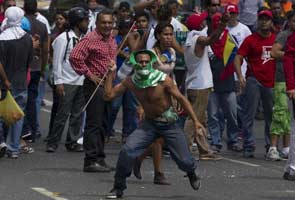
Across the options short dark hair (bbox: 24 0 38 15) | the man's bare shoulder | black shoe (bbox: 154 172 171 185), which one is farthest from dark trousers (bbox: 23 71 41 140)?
the man's bare shoulder

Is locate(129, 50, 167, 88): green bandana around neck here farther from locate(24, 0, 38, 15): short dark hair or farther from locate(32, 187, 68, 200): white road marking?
locate(24, 0, 38, 15): short dark hair

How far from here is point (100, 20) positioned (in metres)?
13.7

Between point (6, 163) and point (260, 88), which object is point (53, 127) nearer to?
point (6, 163)

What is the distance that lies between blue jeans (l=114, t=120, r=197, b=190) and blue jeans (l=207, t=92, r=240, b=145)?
3.79 meters

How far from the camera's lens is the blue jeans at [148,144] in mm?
11711

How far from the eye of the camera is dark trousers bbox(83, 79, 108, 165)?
13.7m

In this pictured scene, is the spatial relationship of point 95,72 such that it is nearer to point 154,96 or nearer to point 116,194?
point 154,96

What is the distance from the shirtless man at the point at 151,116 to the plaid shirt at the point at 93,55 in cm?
174

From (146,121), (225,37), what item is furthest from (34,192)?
(225,37)

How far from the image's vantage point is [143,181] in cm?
1302

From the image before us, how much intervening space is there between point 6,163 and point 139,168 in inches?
86.8

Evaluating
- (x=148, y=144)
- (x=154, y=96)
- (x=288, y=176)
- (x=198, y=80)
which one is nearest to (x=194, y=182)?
(x=148, y=144)

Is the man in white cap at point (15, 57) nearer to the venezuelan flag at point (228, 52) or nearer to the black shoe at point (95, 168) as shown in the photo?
the black shoe at point (95, 168)

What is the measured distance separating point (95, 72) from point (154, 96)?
6.59 feet
